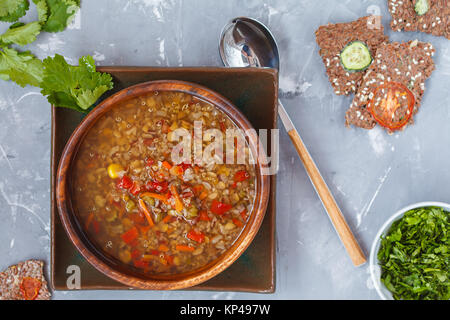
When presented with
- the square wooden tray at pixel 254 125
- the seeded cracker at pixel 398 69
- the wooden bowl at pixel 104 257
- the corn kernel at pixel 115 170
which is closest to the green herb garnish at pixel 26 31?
the square wooden tray at pixel 254 125

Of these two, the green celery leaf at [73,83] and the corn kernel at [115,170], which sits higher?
the green celery leaf at [73,83]

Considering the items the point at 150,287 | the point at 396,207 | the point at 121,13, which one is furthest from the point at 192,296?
the point at 121,13

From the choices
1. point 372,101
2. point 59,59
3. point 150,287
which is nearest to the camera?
point 150,287

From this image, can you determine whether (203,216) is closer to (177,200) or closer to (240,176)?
(177,200)

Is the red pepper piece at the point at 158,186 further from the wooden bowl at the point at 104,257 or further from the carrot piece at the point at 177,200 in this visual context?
the wooden bowl at the point at 104,257

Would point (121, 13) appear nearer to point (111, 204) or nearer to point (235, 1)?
point (235, 1)

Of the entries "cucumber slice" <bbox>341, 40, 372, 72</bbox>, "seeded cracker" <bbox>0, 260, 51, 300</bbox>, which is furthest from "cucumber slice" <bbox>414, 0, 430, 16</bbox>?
"seeded cracker" <bbox>0, 260, 51, 300</bbox>
